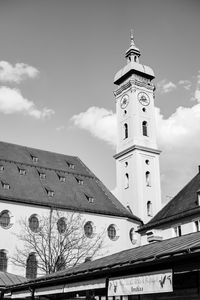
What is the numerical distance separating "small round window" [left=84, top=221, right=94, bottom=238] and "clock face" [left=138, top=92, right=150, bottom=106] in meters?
19.1

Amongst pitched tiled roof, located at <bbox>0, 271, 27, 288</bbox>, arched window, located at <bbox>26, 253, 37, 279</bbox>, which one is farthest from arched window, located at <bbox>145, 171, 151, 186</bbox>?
pitched tiled roof, located at <bbox>0, 271, 27, 288</bbox>

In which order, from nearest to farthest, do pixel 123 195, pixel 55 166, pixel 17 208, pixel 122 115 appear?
1. pixel 17 208
2. pixel 55 166
3. pixel 123 195
4. pixel 122 115

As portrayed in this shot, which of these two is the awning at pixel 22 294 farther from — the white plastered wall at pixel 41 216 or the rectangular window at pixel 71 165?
the rectangular window at pixel 71 165

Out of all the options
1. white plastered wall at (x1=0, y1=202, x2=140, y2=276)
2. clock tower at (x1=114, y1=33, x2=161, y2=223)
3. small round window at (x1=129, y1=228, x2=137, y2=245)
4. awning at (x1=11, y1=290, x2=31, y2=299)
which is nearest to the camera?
awning at (x1=11, y1=290, x2=31, y2=299)

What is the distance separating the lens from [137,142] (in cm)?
5019

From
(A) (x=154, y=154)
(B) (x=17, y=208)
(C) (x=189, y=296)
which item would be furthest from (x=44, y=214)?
(C) (x=189, y=296)

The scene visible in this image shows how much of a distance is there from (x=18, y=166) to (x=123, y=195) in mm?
14164

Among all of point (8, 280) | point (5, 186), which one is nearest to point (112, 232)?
point (5, 186)

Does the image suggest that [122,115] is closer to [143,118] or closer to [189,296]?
[143,118]

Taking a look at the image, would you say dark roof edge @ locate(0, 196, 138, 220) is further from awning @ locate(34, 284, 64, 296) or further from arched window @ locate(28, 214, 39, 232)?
awning @ locate(34, 284, 64, 296)

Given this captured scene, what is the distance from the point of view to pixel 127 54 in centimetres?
5872

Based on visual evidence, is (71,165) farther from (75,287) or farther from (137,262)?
(137,262)

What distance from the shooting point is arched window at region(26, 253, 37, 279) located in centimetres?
3700

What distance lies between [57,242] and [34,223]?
2840mm
